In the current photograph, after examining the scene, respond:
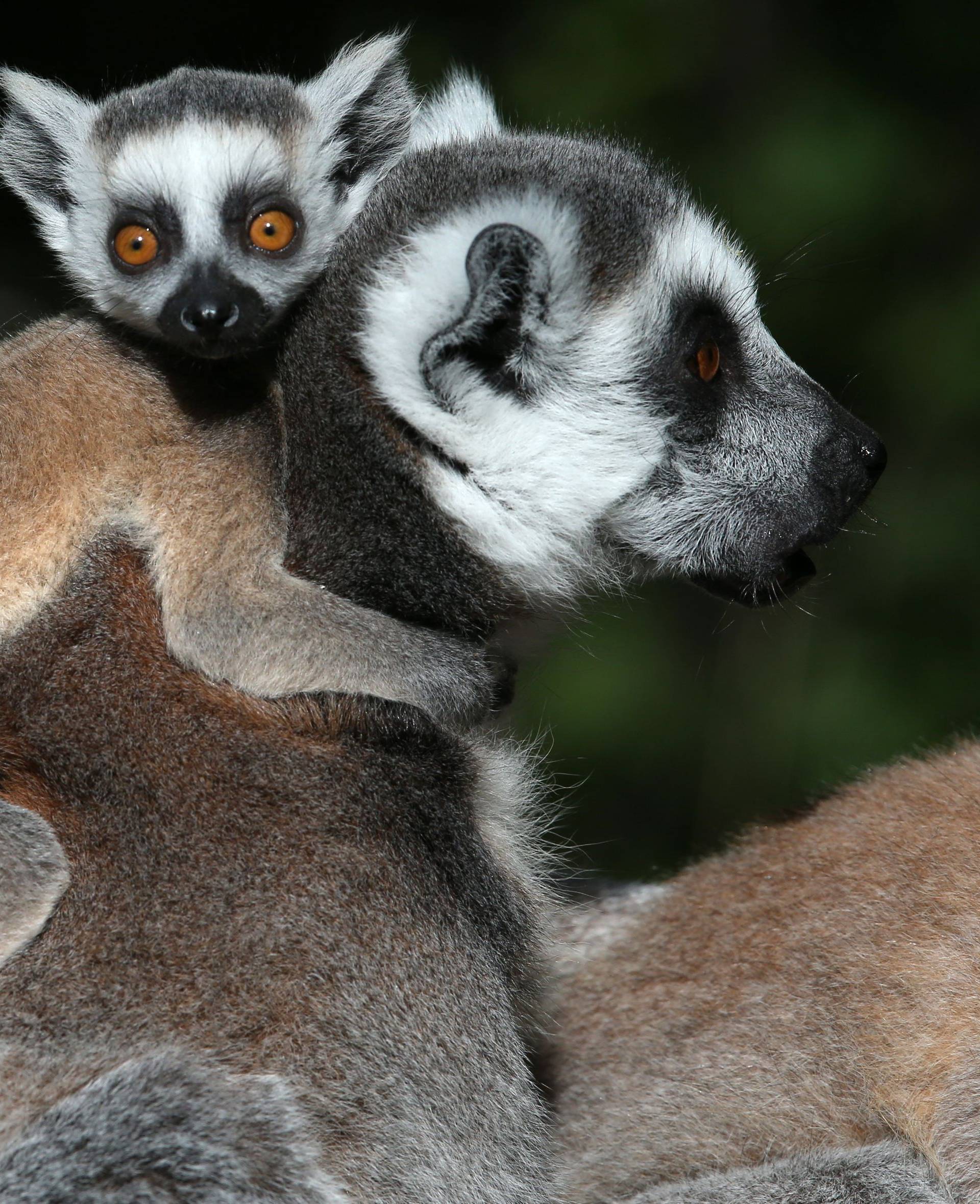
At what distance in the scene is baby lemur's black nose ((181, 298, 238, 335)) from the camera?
248 centimetres

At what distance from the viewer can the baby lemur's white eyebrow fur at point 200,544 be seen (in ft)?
7.56

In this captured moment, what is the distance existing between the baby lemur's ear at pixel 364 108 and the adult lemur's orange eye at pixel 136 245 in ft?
1.54

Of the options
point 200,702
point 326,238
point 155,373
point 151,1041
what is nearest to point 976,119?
point 326,238

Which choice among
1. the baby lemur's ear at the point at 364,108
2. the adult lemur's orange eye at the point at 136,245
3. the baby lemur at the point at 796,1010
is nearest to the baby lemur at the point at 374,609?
the baby lemur at the point at 796,1010

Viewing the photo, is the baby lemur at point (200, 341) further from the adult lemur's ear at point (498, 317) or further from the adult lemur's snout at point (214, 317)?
the adult lemur's ear at point (498, 317)

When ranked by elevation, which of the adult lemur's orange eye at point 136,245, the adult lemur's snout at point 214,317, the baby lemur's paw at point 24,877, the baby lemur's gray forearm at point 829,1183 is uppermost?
the adult lemur's snout at point 214,317

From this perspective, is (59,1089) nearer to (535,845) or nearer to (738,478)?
(535,845)

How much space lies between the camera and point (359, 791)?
2236 mm

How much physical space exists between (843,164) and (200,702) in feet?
16.2

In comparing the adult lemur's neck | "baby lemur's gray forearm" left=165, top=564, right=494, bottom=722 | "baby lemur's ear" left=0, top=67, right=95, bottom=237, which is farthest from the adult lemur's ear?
"baby lemur's ear" left=0, top=67, right=95, bottom=237

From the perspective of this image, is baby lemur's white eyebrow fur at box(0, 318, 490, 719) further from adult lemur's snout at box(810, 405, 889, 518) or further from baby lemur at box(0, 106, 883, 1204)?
adult lemur's snout at box(810, 405, 889, 518)

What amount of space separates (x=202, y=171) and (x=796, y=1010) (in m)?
2.20

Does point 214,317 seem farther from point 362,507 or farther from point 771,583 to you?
point 771,583

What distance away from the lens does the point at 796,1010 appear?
2.32m
